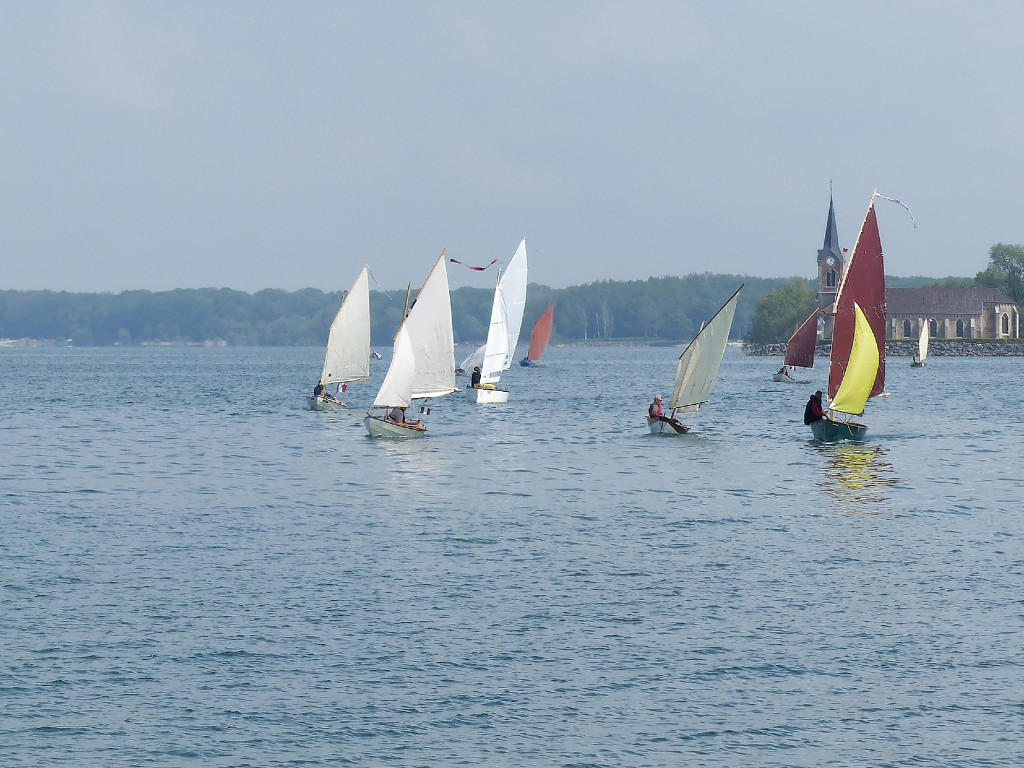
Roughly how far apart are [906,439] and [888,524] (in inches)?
1130

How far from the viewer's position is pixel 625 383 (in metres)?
137

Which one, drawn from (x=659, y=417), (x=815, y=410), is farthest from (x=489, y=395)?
(x=815, y=410)

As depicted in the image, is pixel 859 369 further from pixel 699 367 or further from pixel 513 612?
pixel 513 612

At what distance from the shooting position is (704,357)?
59844 mm

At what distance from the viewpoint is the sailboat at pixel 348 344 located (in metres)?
79.8

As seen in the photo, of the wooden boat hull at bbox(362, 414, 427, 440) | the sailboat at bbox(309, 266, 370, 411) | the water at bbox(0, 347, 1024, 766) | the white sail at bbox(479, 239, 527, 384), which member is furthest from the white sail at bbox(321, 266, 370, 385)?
the water at bbox(0, 347, 1024, 766)

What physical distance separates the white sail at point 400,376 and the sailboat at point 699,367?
11850 mm

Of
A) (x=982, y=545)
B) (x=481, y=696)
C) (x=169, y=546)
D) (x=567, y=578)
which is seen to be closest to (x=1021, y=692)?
(x=481, y=696)

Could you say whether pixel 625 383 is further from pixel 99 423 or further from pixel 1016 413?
pixel 99 423

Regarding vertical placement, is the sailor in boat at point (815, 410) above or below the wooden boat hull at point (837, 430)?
above

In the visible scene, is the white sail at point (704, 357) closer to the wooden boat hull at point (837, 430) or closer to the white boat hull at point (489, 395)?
the wooden boat hull at point (837, 430)

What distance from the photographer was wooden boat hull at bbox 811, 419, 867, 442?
185 ft

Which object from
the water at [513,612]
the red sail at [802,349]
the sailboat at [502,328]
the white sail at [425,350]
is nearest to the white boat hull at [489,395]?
the sailboat at [502,328]

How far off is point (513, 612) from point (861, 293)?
115 feet
